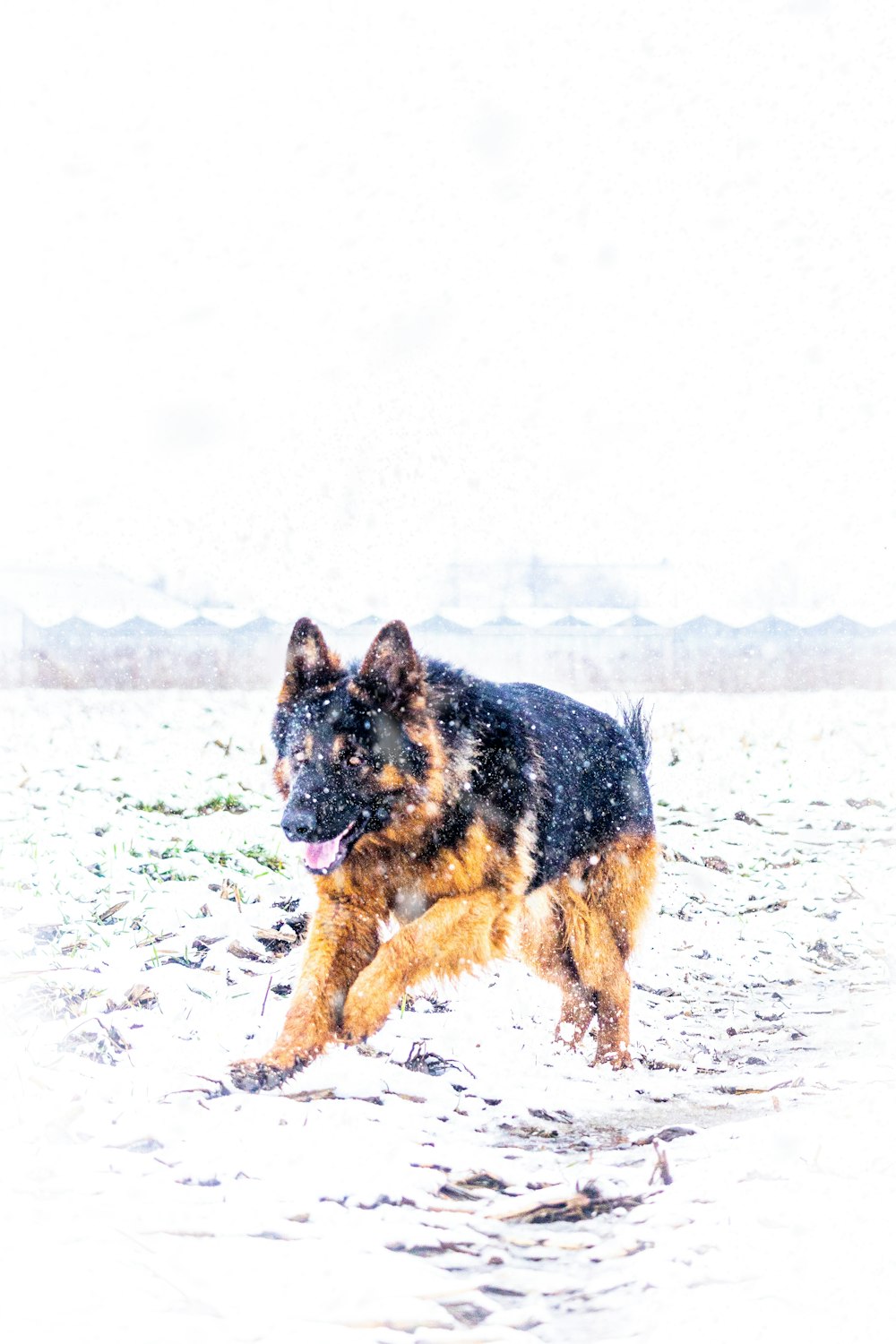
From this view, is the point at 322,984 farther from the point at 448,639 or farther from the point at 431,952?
the point at 448,639

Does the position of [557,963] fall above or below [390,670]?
below

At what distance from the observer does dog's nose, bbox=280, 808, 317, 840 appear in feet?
9.71

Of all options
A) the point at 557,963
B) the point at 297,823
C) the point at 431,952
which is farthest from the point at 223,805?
the point at 297,823

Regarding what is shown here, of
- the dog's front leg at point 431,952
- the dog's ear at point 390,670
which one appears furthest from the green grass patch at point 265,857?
the dog's ear at point 390,670

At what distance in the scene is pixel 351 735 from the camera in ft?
10.8

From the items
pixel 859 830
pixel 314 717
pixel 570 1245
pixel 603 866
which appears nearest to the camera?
pixel 570 1245

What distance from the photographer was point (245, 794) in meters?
5.58

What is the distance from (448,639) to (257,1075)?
2095 millimetres

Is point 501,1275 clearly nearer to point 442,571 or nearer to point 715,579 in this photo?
point 442,571

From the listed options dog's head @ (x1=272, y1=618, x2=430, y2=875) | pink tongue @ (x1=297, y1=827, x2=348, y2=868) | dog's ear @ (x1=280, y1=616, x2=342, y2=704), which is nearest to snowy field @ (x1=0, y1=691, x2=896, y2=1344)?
pink tongue @ (x1=297, y1=827, x2=348, y2=868)

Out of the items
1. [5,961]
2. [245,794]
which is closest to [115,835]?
[245,794]

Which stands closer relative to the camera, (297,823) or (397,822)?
(297,823)

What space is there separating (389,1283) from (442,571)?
3.08 metres

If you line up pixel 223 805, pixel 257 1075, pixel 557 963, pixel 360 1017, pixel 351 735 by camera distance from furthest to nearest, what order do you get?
pixel 223 805
pixel 557 963
pixel 351 735
pixel 360 1017
pixel 257 1075
